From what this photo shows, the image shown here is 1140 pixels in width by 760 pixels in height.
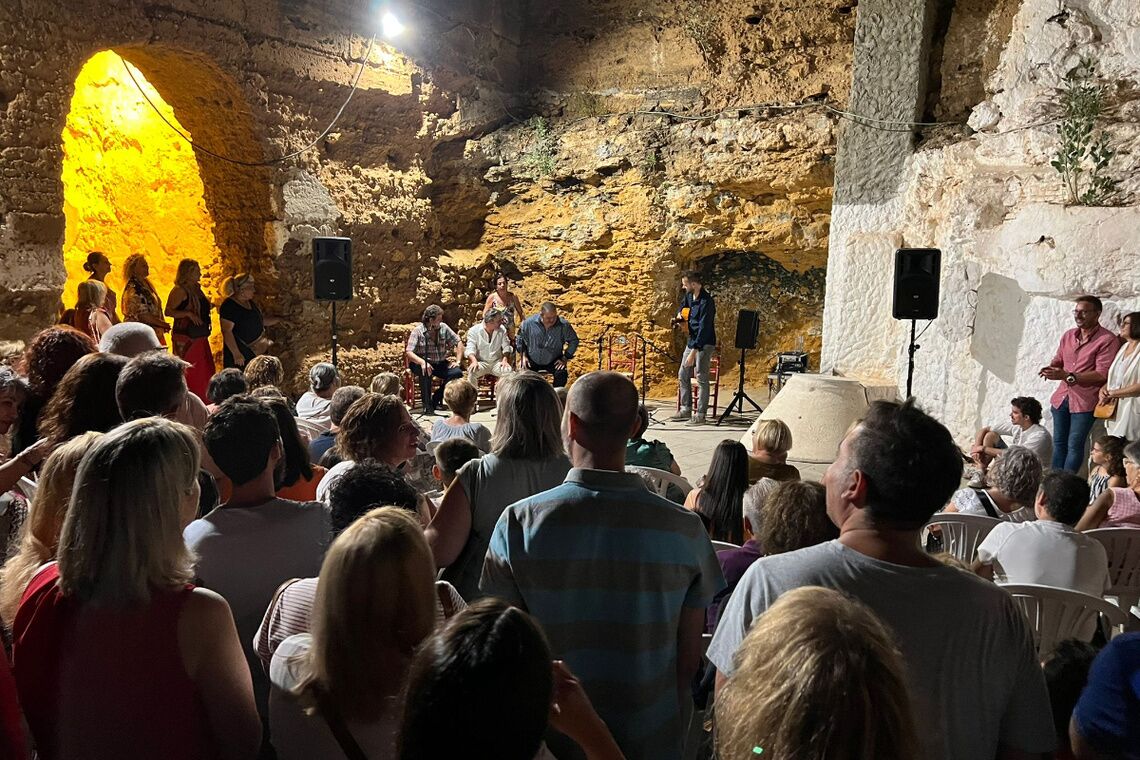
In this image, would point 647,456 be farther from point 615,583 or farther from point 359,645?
point 359,645

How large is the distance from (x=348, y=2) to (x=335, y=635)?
977cm

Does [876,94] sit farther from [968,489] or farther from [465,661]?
[465,661]

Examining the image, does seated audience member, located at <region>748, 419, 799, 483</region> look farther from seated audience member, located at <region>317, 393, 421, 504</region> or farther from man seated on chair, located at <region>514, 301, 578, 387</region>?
man seated on chair, located at <region>514, 301, 578, 387</region>

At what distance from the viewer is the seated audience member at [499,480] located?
253 centimetres

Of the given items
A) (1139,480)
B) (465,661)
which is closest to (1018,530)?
(1139,480)

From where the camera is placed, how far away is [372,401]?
10.5ft

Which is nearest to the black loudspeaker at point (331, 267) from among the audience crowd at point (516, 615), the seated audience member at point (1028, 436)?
the audience crowd at point (516, 615)

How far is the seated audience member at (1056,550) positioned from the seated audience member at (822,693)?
2.06 meters

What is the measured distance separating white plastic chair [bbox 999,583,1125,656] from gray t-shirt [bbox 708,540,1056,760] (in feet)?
4.02

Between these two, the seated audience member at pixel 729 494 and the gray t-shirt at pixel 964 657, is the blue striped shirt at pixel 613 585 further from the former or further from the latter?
the seated audience member at pixel 729 494

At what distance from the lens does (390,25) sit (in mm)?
10242

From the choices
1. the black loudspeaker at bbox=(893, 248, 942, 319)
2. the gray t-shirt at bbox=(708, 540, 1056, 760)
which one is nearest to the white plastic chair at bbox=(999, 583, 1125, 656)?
the gray t-shirt at bbox=(708, 540, 1056, 760)

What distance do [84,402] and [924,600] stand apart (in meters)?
2.59

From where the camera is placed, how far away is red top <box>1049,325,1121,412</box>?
5.79 meters
